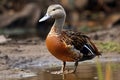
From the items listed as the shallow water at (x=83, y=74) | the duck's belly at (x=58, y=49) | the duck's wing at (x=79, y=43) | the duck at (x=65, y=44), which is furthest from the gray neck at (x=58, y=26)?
the shallow water at (x=83, y=74)

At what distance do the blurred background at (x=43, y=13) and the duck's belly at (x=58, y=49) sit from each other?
1130 centimetres

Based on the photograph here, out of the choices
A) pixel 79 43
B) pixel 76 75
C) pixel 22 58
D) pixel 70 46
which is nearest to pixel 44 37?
pixel 22 58

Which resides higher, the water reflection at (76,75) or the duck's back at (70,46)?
the duck's back at (70,46)

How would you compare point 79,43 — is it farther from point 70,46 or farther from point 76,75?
point 76,75

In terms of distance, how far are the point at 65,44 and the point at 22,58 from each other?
2.03 metres

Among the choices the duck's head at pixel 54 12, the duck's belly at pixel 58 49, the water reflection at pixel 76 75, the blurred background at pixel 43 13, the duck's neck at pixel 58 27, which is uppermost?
the blurred background at pixel 43 13

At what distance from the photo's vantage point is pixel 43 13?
21141mm

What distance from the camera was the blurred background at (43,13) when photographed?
68.3 feet

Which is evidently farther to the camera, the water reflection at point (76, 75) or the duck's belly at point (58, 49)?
the duck's belly at point (58, 49)

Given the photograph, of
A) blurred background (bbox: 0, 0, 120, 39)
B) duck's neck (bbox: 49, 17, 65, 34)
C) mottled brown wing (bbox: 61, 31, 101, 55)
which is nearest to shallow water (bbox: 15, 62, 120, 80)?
mottled brown wing (bbox: 61, 31, 101, 55)

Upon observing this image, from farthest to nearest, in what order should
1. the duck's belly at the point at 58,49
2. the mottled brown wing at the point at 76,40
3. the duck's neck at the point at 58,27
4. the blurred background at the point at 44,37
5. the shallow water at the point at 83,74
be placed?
the duck's neck at the point at 58,27
the mottled brown wing at the point at 76,40
the blurred background at the point at 44,37
the duck's belly at the point at 58,49
the shallow water at the point at 83,74

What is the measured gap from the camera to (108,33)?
14180mm

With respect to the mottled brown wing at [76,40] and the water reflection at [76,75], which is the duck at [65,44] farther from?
the water reflection at [76,75]

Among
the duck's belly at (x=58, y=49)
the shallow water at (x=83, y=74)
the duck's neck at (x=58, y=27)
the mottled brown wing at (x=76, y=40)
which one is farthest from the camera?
the duck's neck at (x=58, y=27)
